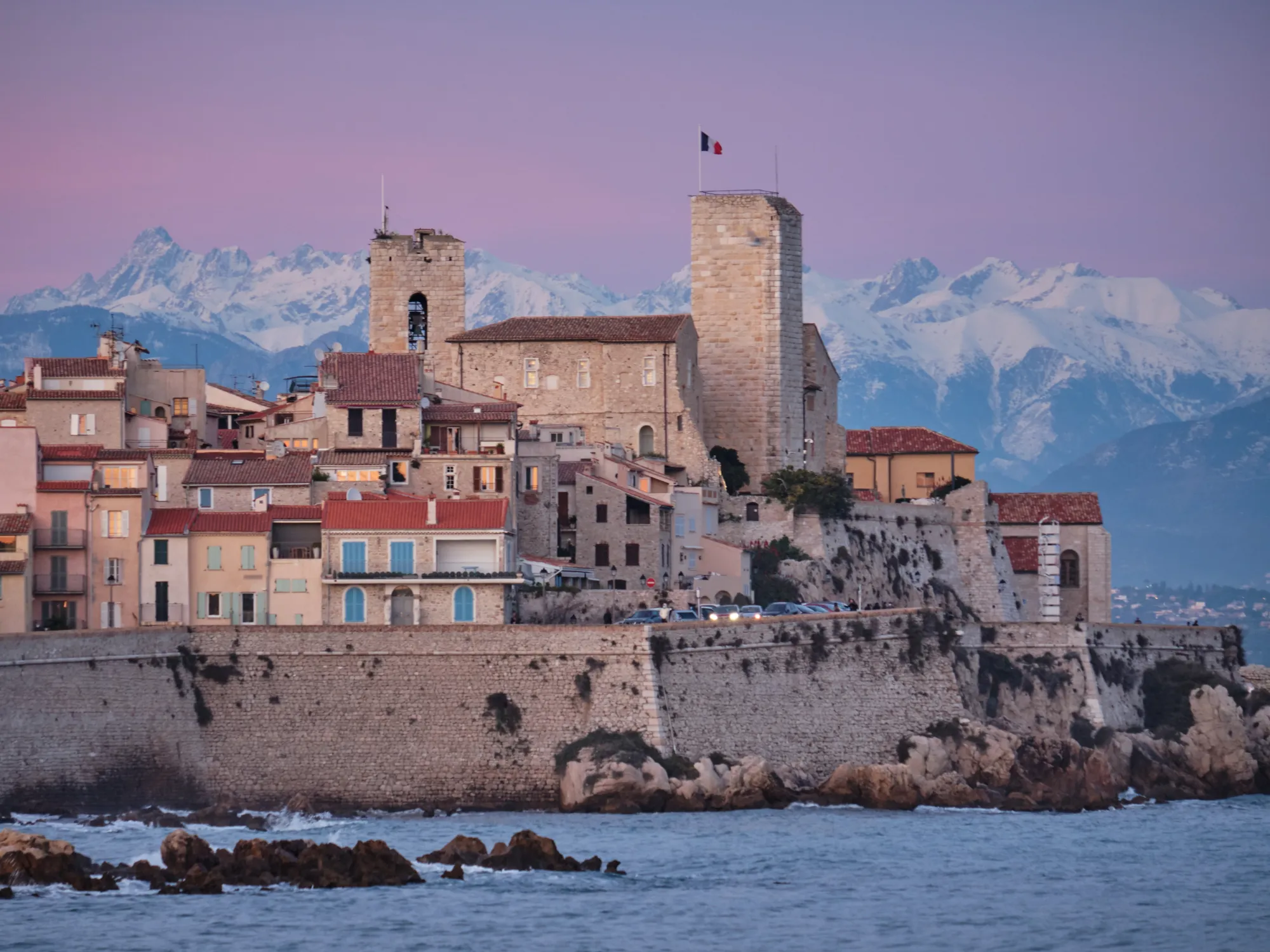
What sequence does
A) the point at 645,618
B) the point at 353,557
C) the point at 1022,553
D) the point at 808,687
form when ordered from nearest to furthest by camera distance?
the point at 353,557 → the point at 645,618 → the point at 808,687 → the point at 1022,553

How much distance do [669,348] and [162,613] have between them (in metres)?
25.7

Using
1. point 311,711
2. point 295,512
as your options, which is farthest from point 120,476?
point 311,711

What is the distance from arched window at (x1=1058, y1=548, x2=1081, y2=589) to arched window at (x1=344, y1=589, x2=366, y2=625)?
33.8 metres

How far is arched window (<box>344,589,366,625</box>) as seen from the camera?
69438mm

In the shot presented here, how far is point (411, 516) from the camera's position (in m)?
69.9

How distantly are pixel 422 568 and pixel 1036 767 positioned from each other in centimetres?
1782

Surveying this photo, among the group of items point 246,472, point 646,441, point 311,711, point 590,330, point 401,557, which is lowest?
point 311,711

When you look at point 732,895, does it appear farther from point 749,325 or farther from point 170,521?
point 749,325

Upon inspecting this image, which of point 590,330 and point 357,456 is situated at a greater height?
point 590,330

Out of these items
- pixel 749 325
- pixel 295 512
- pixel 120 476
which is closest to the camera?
pixel 295 512

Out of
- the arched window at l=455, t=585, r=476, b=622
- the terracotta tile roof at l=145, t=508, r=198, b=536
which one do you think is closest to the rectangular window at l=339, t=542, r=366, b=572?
the arched window at l=455, t=585, r=476, b=622

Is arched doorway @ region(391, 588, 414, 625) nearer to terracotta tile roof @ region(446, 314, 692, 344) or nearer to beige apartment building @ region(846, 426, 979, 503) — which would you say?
terracotta tile roof @ region(446, 314, 692, 344)

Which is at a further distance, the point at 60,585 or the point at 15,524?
the point at 60,585

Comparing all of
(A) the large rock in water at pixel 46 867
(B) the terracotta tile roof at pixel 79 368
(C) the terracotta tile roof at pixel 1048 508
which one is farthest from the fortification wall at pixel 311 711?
(C) the terracotta tile roof at pixel 1048 508
